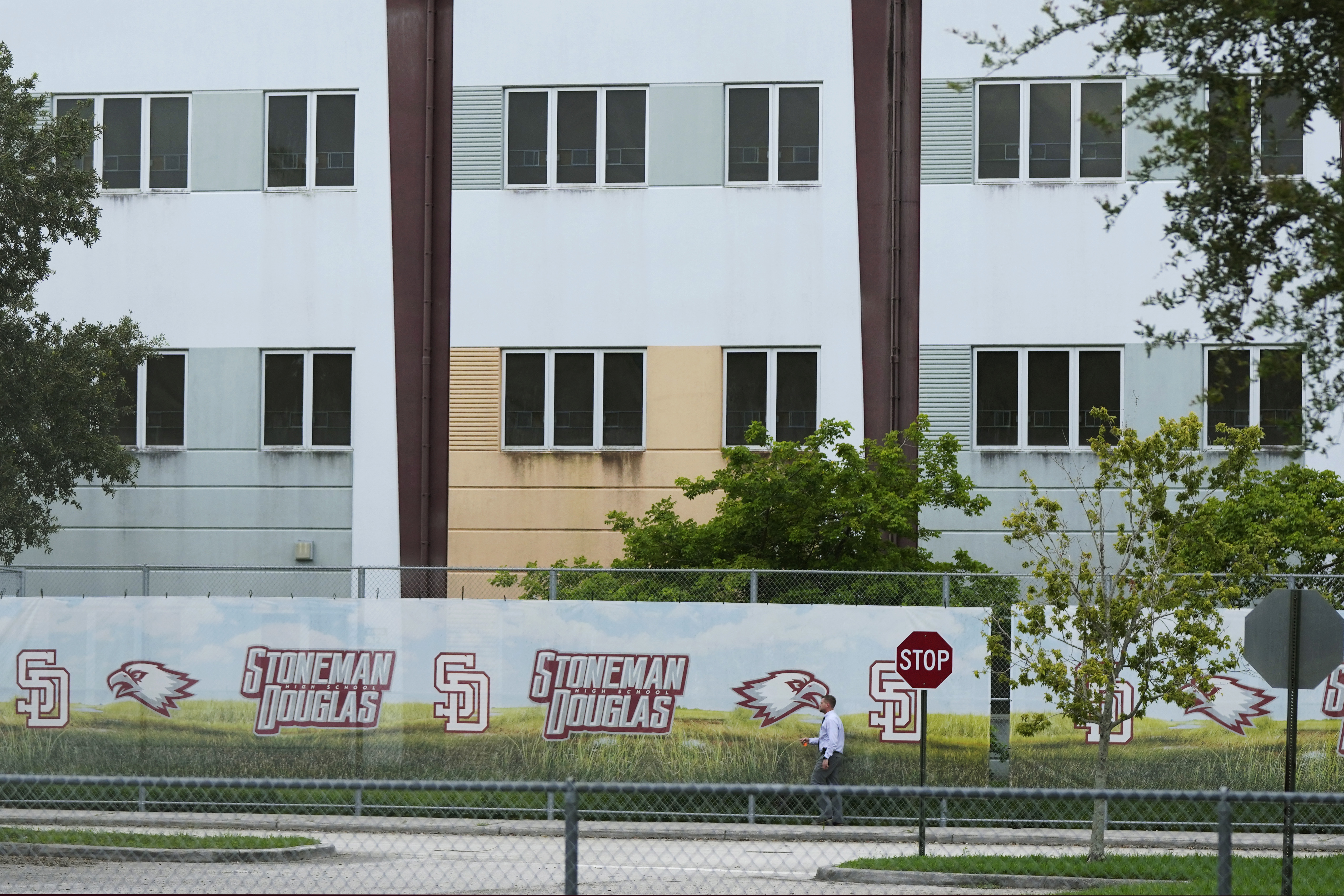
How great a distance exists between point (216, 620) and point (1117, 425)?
42.9ft

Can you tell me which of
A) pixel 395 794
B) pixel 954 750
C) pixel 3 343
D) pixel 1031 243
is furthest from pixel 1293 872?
pixel 3 343

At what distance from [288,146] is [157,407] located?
4663mm

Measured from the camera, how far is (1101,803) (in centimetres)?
1471

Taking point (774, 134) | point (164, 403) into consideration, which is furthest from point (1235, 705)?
point (164, 403)

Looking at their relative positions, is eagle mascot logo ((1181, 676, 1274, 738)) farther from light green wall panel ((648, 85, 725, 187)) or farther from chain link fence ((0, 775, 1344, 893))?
light green wall panel ((648, 85, 725, 187))

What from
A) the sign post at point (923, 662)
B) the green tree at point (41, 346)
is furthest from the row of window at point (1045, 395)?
the green tree at point (41, 346)

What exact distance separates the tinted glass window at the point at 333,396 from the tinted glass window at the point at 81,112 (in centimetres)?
472

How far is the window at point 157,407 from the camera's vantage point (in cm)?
2455

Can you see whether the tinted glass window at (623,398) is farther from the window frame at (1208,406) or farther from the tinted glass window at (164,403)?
the window frame at (1208,406)

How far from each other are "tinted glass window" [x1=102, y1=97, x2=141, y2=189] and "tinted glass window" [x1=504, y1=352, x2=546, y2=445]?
6844mm

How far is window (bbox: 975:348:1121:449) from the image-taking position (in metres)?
23.3

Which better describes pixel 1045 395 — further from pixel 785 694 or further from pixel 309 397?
pixel 309 397

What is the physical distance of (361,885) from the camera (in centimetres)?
1298

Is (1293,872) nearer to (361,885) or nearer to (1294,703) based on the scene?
(1294,703)
